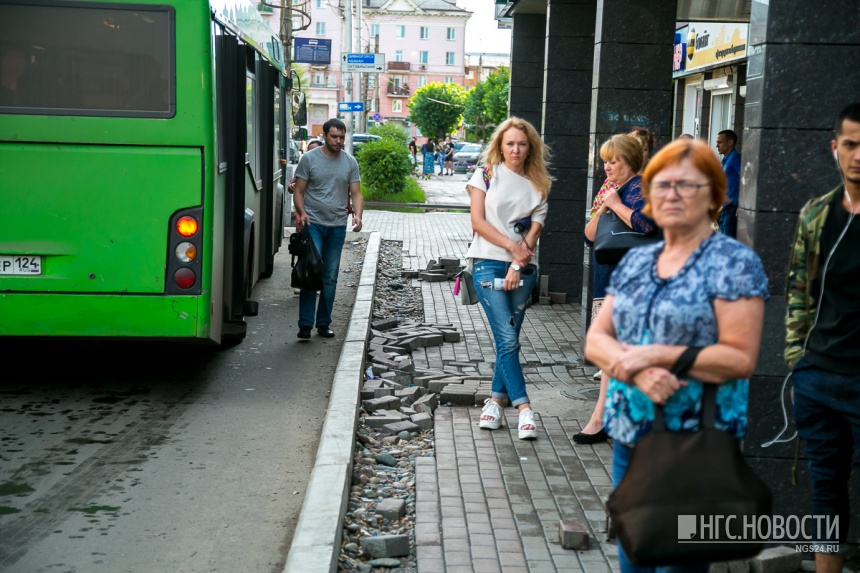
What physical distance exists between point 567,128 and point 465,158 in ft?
186

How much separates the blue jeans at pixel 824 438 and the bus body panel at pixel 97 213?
488 cm

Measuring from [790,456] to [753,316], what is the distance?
2084 mm

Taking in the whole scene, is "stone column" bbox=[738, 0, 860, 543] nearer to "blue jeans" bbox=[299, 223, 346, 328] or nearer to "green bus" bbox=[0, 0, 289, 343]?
"green bus" bbox=[0, 0, 289, 343]

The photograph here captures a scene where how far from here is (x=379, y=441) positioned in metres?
7.18

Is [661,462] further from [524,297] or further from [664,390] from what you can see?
[524,297]

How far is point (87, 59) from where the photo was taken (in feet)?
25.7

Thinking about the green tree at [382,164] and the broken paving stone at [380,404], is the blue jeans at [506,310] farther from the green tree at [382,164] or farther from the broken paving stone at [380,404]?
the green tree at [382,164]

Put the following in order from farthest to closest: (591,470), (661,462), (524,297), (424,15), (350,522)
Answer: (424,15)
(524,297)
(591,470)
(350,522)
(661,462)

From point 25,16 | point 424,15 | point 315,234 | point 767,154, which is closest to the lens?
point 767,154

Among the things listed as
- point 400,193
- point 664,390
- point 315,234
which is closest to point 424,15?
point 400,193

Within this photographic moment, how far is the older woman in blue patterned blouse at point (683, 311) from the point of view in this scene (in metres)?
3.22

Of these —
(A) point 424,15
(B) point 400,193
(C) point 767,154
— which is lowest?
(B) point 400,193

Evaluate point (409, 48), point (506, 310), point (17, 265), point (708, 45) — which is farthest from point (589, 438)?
point (409, 48)

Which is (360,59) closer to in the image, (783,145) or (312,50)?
(312,50)
